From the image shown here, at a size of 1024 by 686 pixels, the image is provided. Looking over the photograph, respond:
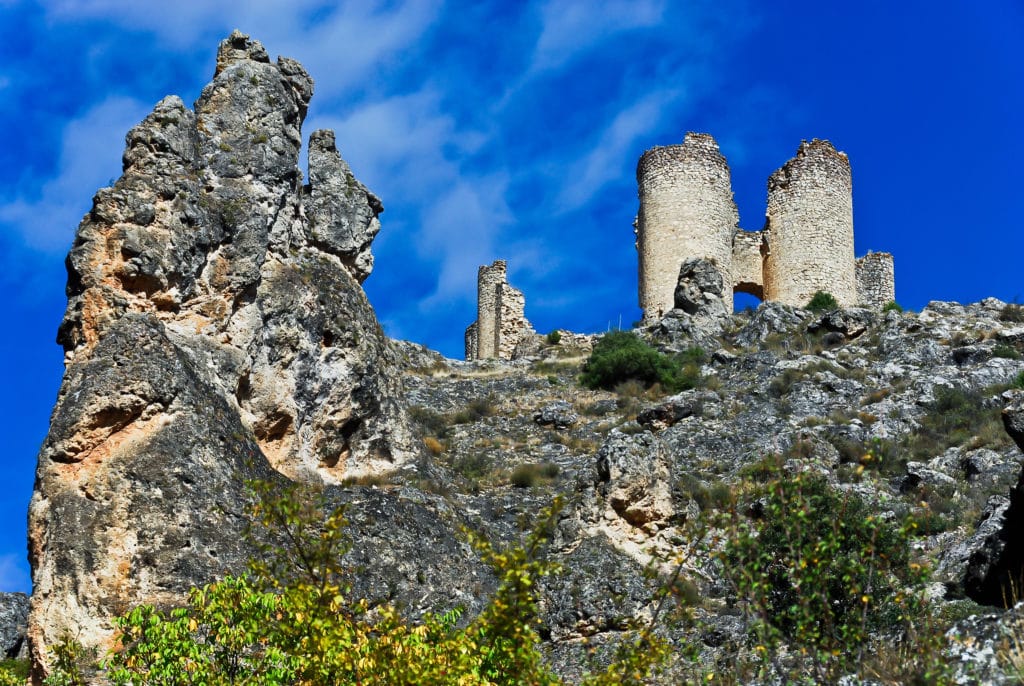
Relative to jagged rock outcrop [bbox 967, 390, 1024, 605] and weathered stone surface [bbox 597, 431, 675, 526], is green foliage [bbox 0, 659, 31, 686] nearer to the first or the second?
Answer: weathered stone surface [bbox 597, 431, 675, 526]

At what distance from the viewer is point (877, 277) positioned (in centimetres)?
4650

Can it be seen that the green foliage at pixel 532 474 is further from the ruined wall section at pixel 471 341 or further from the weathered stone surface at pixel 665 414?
the ruined wall section at pixel 471 341

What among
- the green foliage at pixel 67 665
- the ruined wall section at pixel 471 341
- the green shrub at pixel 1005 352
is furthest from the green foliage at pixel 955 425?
the ruined wall section at pixel 471 341

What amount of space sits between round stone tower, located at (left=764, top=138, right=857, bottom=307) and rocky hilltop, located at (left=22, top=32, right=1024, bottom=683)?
13449 mm

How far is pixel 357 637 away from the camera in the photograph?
35.3ft

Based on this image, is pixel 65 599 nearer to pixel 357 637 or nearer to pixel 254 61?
pixel 357 637

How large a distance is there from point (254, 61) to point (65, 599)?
34.8 ft

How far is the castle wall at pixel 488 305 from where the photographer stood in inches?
1866

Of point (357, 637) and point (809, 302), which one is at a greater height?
point (809, 302)

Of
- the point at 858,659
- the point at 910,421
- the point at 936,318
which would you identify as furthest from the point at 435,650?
the point at 936,318

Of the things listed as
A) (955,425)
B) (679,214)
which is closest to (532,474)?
(955,425)

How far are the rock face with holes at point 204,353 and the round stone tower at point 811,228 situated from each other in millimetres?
21764

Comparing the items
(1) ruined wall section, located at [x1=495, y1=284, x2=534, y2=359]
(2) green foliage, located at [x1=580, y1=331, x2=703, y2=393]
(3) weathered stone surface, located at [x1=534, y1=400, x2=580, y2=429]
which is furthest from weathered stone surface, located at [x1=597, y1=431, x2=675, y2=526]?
(1) ruined wall section, located at [x1=495, y1=284, x2=534, y2=359]

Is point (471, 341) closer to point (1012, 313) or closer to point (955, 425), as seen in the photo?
point (1012, 313)
